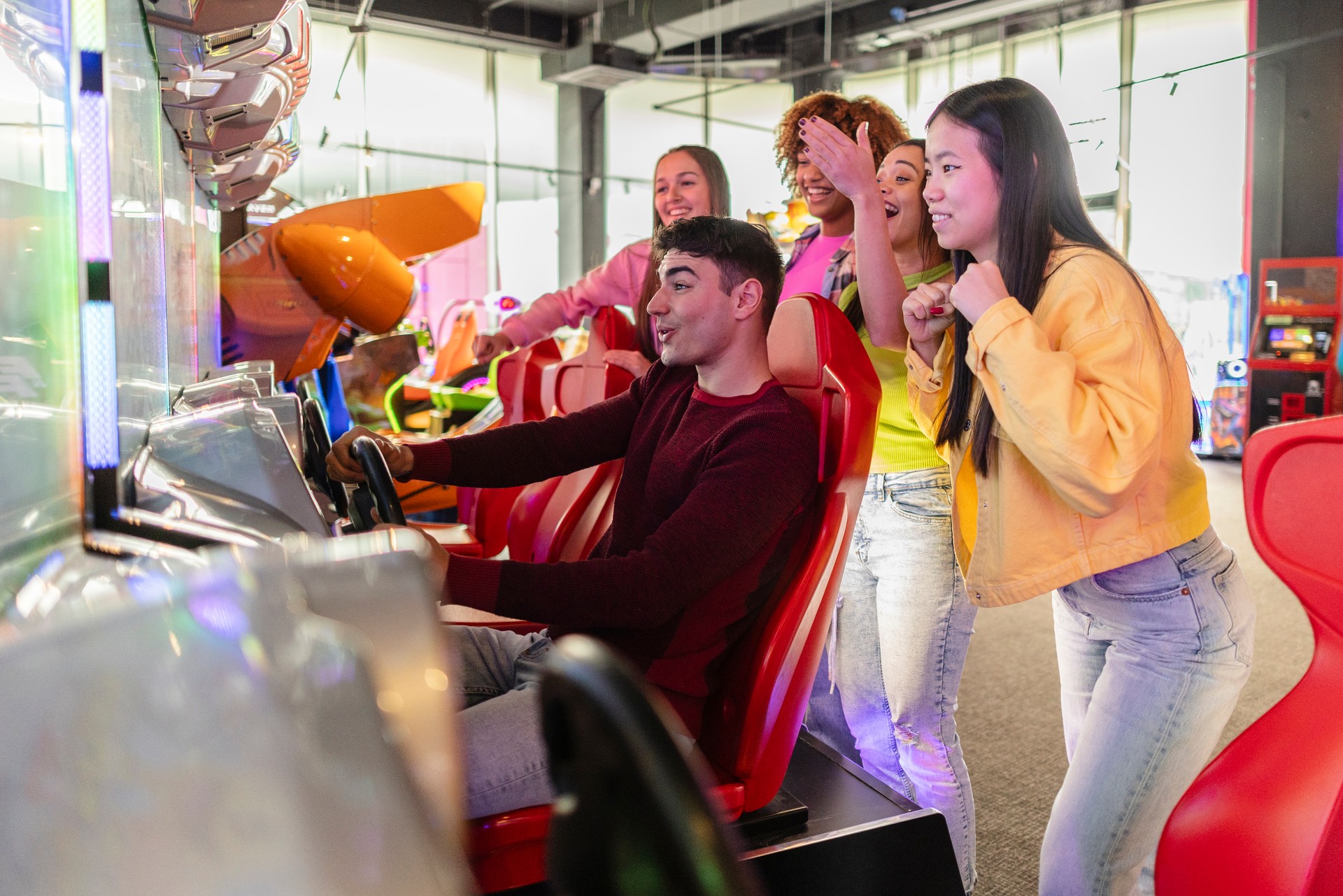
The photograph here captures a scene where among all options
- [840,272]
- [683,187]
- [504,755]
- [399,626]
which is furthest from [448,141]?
[399,626]

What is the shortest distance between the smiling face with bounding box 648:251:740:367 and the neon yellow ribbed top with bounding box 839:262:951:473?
29 cm

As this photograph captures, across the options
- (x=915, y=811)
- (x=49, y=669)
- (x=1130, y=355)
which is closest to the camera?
(x=49, y=669)

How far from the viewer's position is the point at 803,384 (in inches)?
58.6

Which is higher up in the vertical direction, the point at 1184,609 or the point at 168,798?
the point at 168,798

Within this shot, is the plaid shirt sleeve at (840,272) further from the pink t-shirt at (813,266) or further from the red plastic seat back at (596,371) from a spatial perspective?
the red plastic seat back at (596,371)

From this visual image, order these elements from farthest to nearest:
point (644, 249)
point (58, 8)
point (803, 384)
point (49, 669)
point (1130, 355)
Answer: point (644, 249) → point (803, 384) → point (1130, 355) → point (58, 8) → point (49, 669)

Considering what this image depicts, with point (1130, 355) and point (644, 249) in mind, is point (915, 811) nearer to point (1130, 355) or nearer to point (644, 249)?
point (1130, 355)

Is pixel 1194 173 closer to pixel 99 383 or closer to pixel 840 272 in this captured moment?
pixel 840 272

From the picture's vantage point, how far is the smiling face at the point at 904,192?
1.81 meters

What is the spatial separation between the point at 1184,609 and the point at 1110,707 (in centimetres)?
15

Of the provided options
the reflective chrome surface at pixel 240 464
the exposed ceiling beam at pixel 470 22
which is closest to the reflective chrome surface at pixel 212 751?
the reflective chrome surface at pixel 240 464

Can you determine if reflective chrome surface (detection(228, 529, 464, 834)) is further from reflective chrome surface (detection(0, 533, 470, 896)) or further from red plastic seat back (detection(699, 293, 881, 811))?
red plastic seat back (detection(699, 293, 881, 811))

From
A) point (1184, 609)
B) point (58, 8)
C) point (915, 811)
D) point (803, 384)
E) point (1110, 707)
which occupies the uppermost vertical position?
point (58, 8)

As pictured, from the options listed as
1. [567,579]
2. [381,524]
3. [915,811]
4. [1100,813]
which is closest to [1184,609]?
[1100,813]
